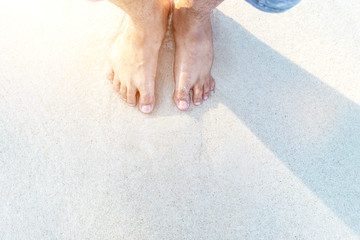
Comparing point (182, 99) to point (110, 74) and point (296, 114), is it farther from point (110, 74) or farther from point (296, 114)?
point (296, 114)

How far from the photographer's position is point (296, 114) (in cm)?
107

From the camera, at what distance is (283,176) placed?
Answer: 3.31 feet

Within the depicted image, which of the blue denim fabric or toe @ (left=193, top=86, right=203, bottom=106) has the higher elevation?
the blue denim fabric

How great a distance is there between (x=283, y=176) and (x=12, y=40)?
45.6 inches

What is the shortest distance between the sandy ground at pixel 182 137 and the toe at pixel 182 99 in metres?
0.03

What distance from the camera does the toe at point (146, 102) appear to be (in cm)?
103

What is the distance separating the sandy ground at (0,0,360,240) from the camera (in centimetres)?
96

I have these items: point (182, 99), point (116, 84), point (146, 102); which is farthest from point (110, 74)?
point (182, 99)

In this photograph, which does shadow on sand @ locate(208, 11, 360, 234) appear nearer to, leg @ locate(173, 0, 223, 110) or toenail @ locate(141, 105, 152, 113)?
leg @ locate(173, 0, 223, 110)

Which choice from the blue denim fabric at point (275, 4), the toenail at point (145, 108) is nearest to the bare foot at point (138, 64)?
the toenail at point (145, 108)

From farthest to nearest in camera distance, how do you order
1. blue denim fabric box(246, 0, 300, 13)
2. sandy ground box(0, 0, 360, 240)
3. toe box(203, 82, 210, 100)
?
toe box(203, 82, 210, 100) < sandy ground box(0, 0, 360, 240) < blue denim fabric box(246, 0, 300, 13)

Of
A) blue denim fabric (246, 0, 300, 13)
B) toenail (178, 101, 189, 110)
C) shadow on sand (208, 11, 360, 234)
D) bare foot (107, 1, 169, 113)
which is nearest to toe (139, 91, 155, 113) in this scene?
bare foot (107, 1, 169, 113)

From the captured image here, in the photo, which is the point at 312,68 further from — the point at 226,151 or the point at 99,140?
the point at 99,140

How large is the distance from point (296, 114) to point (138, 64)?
63cm
